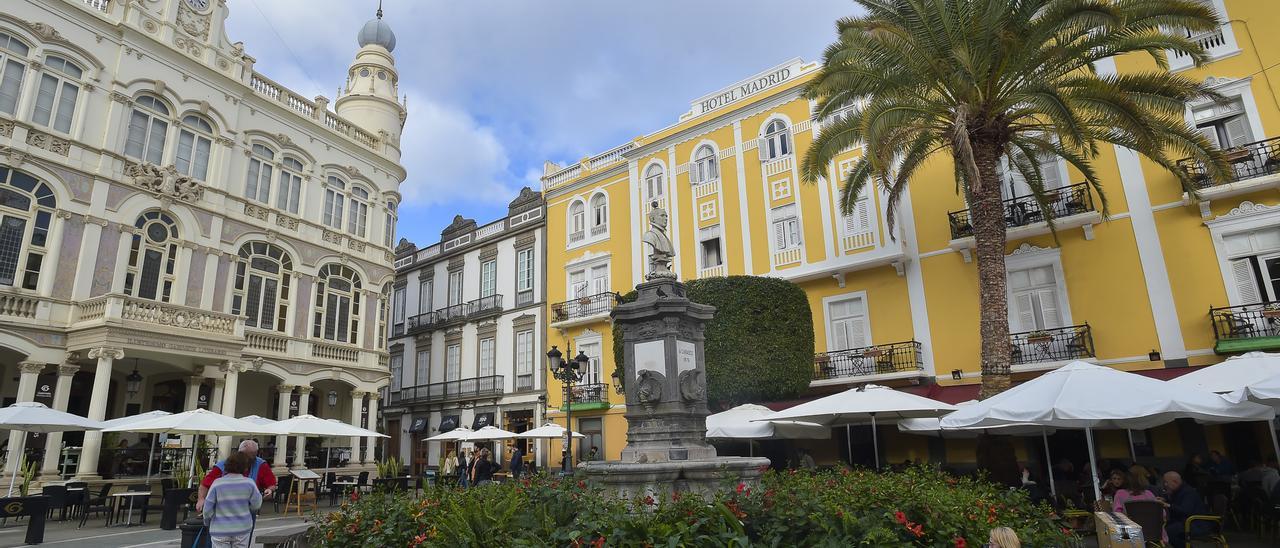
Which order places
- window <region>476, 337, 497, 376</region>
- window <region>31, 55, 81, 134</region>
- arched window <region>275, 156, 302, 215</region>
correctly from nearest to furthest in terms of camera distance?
window <region>31, 55, 81, 134</region> < arched window <region>275, 156, 302, 215</region> < window <region>476, 337, 497, 376</region>

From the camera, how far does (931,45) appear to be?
13.4m

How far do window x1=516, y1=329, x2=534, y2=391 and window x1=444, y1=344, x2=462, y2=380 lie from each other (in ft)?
13.3

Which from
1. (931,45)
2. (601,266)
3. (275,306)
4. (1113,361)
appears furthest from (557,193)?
(1113,361)

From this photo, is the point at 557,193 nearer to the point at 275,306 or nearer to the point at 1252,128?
the point at 275,306

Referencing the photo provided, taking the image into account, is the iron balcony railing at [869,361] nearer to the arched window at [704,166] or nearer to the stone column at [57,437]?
the arched window at [704,166]

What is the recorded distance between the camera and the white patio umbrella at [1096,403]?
8688 mm

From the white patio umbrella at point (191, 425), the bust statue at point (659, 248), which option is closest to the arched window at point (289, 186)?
the white patio umbrella at point (191, 425)

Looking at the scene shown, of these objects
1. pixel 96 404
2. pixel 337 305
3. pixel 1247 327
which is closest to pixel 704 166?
pixel 337 305

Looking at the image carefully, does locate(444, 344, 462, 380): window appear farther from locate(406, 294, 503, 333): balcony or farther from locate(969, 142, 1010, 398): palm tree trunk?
locate(969, 142, 1010, 398): palm tree trunk

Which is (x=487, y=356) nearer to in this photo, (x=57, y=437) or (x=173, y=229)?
(x=173, y=229)

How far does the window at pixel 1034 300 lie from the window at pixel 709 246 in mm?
9465

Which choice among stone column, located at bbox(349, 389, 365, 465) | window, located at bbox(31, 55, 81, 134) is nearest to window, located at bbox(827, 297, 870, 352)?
stone column, located at bbox(349, 389, 365, 465)

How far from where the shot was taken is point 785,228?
2258 cm

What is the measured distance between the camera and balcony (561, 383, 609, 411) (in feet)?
83.2
